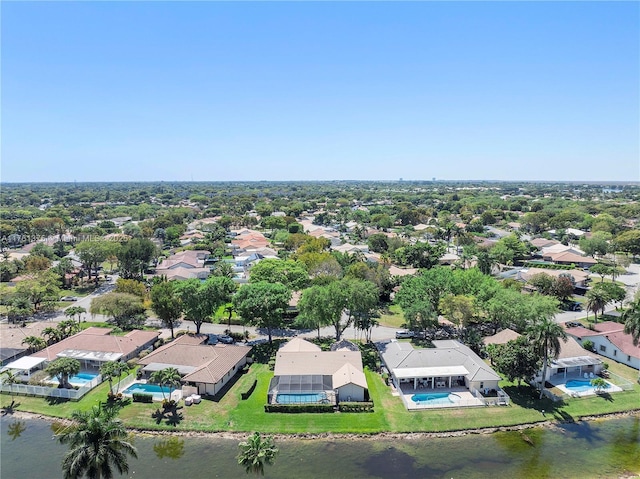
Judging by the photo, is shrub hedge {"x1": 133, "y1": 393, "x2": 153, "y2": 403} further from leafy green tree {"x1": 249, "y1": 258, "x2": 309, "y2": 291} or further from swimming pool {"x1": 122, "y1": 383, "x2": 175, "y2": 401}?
leafy green tree {"x1": 249, "y1": 258, "x2": 309, "y2": 291}

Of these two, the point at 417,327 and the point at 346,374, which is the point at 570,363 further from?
the point at 346,374

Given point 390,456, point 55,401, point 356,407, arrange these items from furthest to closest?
point 55,401 → point 356,407 → point 390,456

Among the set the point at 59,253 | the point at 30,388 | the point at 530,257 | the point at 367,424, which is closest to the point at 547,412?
the point at 367,424

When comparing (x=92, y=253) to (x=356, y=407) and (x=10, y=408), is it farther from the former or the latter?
(x=356, y=407)

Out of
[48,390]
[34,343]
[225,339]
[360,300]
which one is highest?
[360,300]

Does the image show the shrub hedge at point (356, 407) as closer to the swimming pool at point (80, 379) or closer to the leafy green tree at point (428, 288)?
the leafy green tree at point (428, 288)

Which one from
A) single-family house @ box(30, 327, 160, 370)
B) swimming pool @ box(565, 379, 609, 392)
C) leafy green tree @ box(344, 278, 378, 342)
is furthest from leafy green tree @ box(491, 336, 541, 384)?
single-family house @ box(30, 327, 160, 370)

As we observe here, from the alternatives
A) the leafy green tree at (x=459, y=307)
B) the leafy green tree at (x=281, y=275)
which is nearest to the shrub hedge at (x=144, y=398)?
the leafy green tree at (x=281, y=275)

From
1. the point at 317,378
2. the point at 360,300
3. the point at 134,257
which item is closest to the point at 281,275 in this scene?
the point at 360,300
